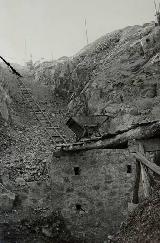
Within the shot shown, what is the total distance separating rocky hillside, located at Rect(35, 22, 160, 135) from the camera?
22.5m

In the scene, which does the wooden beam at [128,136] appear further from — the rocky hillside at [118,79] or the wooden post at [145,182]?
the rocky hillside at [118,79]

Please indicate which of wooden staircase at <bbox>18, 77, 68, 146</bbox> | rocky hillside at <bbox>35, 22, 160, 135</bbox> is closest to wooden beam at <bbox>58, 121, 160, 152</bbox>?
rocky hillside at <bbox>35, 22, 160, 135</bbox>

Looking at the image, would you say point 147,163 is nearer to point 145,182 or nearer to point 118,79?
point 145,182

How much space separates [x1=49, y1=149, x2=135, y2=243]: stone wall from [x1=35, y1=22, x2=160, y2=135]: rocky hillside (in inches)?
328

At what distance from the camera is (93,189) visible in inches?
510

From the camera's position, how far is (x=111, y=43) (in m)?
34.7

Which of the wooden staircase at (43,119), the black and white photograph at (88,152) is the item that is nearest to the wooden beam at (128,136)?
the black and white photograph at (88,152)

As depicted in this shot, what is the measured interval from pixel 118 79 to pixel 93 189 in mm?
14400

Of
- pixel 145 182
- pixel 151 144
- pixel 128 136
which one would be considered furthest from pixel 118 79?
pixel 145 182

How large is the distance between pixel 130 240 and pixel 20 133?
60.4 ft

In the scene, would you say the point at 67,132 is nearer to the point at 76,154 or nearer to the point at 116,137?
the point at 76,154

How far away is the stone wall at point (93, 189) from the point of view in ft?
41.6

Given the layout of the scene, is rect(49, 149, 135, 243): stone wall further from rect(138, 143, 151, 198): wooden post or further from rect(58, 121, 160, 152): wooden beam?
rect(138, 143, 151, 198): wooden post

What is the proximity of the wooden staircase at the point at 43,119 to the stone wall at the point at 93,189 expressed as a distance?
8.25 metres
